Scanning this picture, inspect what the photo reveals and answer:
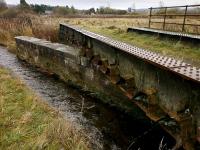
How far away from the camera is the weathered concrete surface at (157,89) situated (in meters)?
3.60

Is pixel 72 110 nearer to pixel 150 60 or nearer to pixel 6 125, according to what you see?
pixel 6 125

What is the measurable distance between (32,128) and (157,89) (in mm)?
2268

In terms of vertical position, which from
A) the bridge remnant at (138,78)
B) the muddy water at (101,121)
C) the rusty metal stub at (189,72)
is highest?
the rusty metal stub at (189,72)

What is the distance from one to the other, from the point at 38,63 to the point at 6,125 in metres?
6.89

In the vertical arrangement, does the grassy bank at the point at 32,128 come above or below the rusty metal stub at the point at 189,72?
below

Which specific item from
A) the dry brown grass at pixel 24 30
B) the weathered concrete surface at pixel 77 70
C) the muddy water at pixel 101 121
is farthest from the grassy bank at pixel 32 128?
the dry brown grass at pixel 24 30

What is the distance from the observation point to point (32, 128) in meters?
5.02

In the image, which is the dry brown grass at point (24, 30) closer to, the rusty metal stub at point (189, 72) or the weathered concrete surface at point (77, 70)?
the weathered concrete surface at point (77, 70)

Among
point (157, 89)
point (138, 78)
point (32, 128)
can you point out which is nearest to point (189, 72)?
point (157, 89)

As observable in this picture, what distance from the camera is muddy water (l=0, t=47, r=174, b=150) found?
5398mm

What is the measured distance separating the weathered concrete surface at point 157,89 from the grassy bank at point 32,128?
51.4 inches

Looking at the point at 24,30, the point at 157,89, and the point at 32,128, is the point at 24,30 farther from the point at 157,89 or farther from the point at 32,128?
the point at 157,89

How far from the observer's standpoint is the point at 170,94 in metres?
4.08

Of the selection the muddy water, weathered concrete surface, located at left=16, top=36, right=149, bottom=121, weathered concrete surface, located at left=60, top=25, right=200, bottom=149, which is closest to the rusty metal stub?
weathered concrete surface, located at left=60, top=25, right=200, bottom=149
